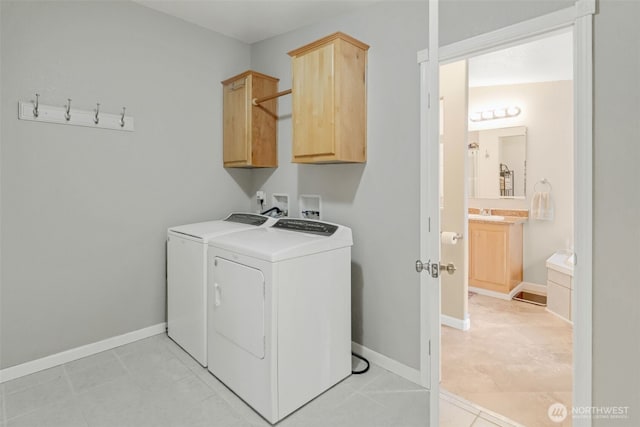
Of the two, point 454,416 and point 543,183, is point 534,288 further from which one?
point 454,416

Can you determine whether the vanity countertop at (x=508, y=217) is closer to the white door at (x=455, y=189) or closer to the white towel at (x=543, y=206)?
the white towel at (x=543, y=206)

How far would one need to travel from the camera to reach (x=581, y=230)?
1503 millimetres

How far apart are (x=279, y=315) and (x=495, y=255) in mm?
3141

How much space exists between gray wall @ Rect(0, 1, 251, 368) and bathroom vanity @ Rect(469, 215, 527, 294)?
307cm

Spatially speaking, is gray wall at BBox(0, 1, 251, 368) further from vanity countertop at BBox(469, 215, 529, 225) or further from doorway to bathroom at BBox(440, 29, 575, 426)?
vanity countertop at BBox(469, 215, 529, 225)

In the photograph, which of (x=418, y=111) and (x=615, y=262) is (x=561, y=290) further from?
(x=418, y=111)

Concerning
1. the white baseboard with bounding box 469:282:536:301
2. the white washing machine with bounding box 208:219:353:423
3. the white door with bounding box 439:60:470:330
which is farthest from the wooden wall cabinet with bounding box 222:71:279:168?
the white baseboard with bounding box 469:282:536:301

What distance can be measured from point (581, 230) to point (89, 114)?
3077 mm

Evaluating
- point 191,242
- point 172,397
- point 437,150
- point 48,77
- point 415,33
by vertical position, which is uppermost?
point 415,33

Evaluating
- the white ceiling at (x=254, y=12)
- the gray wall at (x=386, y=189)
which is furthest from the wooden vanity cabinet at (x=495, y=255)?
the white ceiling at (x=254, y=12)

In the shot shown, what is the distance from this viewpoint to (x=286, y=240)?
82.6 inches

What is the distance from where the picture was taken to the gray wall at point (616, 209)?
1.39m

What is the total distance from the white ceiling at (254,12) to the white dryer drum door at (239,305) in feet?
6.37

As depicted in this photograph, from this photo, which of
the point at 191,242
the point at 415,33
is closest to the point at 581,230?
the point at 415,33
